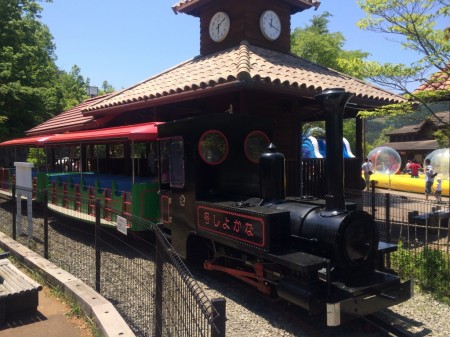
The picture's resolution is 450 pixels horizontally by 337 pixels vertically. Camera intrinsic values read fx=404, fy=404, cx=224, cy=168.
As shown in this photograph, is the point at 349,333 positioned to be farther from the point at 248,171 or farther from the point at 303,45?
the point at 303,45

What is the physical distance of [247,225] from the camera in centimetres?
465

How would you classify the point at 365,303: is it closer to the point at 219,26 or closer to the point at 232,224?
the point at 232,224

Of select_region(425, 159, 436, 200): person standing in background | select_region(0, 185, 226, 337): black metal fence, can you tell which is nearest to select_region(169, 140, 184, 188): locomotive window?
select_region(0, 185, 226, 337): black metal fence

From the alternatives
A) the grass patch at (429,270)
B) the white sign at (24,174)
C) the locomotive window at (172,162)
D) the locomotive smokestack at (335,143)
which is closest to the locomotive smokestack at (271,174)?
the locomotive smokestack at (335,143)

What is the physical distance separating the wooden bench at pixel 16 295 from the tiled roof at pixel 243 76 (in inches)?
170

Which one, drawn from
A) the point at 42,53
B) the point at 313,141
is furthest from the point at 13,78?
the point at 313,141

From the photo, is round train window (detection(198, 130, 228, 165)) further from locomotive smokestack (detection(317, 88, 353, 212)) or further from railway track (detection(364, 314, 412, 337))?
railway track (detection(364, 314, 412, 337))

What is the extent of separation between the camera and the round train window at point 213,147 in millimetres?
5535

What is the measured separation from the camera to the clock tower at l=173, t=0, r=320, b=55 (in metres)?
9.91

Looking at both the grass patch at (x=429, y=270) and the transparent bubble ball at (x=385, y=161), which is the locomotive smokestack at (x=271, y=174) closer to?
the grass patch at (x=429, y=270)

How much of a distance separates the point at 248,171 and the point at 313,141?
16114mm

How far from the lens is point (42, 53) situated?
24.0 meters

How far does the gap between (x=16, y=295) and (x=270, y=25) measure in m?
8.58

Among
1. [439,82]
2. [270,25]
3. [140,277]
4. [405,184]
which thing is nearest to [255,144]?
[140,277]
